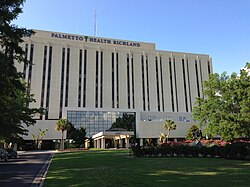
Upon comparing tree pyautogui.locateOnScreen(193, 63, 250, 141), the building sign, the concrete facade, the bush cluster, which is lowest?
the bush cluster

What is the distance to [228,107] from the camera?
106 ft

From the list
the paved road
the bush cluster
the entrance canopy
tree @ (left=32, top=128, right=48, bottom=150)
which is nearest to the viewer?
the paved road

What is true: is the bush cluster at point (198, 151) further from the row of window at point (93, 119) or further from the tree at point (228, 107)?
the row of window at point (93, 119)

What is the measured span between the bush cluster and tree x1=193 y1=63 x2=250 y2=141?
22.8 ft

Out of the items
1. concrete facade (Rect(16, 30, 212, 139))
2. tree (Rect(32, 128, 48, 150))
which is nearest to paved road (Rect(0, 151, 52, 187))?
tree (Rect(32, 128, 48, 150))

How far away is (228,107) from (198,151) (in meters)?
10.8

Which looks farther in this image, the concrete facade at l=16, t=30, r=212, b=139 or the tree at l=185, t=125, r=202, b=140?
the concrete facade at l=16, t=30, r=212, b=139

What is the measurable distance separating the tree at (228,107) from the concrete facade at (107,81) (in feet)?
113

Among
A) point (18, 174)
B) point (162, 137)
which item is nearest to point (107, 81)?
point (162, 137)

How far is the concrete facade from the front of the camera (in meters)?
69.3

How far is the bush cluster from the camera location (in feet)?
65.0

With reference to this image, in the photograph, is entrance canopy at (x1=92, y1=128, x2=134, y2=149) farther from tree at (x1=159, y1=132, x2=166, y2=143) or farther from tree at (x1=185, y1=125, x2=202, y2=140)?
tree at (x1=185, y1=125, x2=202, y2=140)

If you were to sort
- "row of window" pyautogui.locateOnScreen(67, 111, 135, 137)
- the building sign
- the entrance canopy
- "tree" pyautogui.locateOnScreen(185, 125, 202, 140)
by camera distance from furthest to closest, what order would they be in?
the building sign → "row of window" pyautogui.locateOnScreen(67, 111, 135, 137) → "tree" pyautogui.locateOnScreen(185, 125, 202, 140) → the entrance canopy

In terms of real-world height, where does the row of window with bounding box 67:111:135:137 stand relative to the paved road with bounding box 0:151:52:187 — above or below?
above
